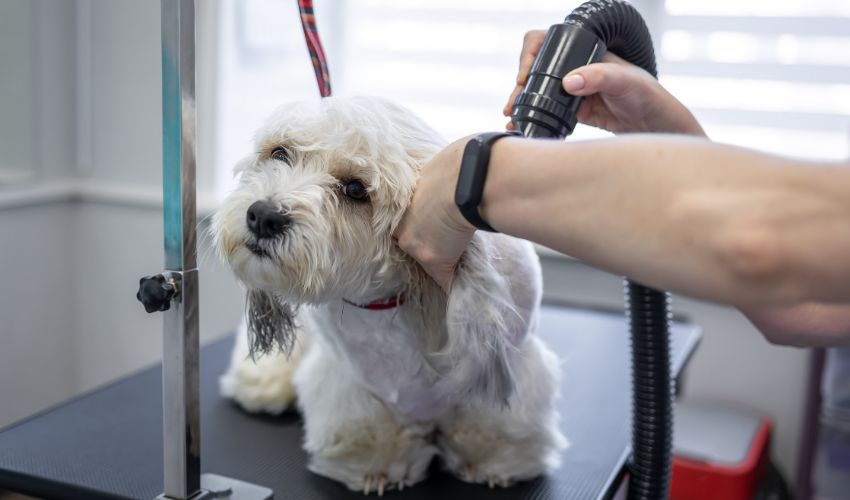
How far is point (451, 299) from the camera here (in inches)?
31.3

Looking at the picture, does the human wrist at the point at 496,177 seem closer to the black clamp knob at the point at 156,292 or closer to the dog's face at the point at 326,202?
the dog's face at the point at 326,202

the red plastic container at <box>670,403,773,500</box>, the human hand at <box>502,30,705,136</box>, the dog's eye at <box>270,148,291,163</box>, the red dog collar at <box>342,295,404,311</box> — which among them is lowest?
the red plastic container at <box>670,403,773,500</box>

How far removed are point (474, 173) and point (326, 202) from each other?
0.64 feet

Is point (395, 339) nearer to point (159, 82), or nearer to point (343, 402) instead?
point (343, 402)

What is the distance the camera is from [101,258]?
6.39ft

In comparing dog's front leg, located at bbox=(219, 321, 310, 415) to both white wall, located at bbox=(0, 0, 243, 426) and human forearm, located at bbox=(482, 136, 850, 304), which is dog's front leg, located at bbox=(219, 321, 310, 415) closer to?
white wall, located at bbox=(0, 0, 243, 426)

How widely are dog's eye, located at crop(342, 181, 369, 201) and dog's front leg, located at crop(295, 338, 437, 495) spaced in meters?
0.26

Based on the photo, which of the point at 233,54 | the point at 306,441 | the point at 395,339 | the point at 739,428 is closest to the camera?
the point at 395,339

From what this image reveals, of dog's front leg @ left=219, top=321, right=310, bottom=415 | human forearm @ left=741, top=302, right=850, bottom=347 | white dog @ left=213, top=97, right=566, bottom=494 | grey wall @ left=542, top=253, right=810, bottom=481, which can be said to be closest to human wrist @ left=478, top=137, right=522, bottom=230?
white dog @ left=213, top=97, right=566, bottom=494

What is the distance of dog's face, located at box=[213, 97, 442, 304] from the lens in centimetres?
75

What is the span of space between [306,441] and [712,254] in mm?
679

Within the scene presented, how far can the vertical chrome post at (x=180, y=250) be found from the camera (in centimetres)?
71

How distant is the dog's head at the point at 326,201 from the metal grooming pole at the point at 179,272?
44 mm

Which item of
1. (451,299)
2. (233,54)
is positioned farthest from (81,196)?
(451,299)
